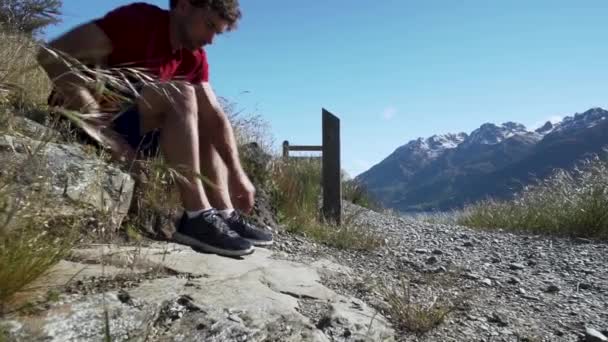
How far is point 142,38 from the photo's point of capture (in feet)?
8.49

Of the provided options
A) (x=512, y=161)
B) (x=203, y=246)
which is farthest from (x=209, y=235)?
(x=512, y=161)

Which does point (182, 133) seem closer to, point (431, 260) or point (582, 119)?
point (431, 260)

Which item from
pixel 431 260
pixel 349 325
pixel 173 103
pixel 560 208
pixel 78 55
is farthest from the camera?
pixel 560 208

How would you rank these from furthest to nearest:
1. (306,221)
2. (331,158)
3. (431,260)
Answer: (331,158)
(306,221)
(431,260)

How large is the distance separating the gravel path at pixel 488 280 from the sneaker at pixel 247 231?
0.45 ft

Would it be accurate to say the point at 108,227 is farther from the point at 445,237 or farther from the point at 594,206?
the point at 594,206

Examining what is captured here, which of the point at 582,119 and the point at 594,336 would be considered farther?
the point at 582,119

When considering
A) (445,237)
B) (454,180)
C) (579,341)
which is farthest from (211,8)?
(454,180)

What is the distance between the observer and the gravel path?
2381 mm

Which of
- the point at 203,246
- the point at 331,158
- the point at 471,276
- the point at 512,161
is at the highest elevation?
the point at 512,161

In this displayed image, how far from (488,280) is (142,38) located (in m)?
2.48

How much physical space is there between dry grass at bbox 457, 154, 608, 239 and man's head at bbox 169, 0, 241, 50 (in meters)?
5.03

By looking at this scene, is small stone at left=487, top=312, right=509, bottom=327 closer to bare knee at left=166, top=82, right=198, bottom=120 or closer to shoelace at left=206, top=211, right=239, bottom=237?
shoelace at left=206, top=211, right=239, bottom=237

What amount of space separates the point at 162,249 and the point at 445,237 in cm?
370
